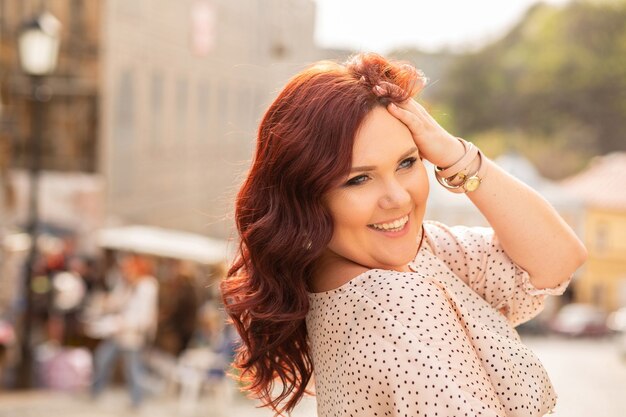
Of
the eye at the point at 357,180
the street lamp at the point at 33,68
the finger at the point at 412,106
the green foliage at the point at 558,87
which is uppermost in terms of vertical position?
the finger at the point at 412,106

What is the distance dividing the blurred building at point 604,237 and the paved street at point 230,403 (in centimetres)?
2595

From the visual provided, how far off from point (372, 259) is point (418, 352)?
0.76 ft

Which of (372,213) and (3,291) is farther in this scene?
(3,291)

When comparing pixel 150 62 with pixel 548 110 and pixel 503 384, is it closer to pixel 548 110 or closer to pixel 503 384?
pixel 503 384

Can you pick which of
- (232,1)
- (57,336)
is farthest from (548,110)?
(57,336)

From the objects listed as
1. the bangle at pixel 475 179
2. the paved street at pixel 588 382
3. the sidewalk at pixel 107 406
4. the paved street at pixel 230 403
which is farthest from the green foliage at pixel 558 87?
the bangle at pixel 475 179

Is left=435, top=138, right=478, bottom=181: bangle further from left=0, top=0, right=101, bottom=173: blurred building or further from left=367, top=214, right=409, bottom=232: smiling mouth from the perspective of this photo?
left=0, top=0, right=101, bottom=173: blurred building

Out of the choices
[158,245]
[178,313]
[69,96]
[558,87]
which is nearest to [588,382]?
[158,245]

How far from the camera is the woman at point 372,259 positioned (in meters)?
1.56

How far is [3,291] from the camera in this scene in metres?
12.7

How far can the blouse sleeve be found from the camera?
1.91 meters

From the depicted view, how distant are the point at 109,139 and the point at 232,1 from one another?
4810 millimetres

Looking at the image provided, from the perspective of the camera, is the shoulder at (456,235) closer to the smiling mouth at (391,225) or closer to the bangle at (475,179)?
the bangle at (475,179)

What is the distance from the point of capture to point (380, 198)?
65.9 inches
